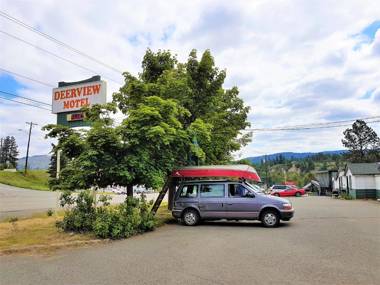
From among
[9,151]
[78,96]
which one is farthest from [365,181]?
[9,151]

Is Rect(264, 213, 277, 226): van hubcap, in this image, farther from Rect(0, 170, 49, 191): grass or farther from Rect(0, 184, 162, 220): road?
Rect(0, 170, 49, 191): grass

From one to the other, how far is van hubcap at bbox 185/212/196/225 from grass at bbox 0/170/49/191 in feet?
166

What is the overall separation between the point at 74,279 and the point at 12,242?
15.8ft

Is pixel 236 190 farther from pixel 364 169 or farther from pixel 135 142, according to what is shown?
pixel 364 169

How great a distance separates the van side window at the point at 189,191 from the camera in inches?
576

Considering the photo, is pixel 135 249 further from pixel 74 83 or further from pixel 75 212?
pixel 74 83

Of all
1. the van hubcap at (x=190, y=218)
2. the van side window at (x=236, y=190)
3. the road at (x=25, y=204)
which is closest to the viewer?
the van side window at (x=236, y=190)

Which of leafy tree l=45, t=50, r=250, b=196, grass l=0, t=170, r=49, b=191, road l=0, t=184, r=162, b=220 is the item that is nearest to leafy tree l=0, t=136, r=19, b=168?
grass l=0, t=170, r=49, b=191

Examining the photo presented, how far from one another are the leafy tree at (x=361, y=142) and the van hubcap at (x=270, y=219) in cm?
5941

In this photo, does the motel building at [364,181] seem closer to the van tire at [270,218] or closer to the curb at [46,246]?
the van tire at [270,218]

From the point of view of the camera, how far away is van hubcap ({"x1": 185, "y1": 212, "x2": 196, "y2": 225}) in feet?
46.8

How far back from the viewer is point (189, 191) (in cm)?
1477

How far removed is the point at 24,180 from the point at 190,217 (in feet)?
200

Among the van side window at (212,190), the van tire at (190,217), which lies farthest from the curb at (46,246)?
the van side window at (212,190)
